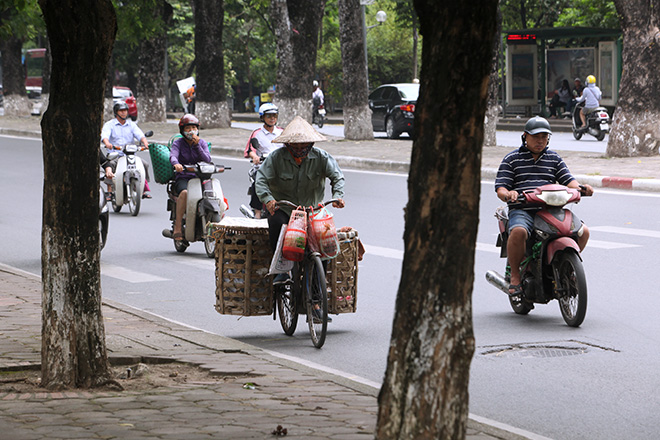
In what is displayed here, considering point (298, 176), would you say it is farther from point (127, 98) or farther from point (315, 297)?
point (127, 98)

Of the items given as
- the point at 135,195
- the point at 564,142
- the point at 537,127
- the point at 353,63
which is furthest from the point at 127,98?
the point at 537,127

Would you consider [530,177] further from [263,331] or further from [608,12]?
[608,12]

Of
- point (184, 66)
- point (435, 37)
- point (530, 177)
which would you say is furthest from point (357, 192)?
point (184, 66)

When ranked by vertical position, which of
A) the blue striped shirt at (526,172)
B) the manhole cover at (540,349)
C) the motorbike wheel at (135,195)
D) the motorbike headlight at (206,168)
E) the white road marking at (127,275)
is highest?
the blue striped shirt at (526,172)

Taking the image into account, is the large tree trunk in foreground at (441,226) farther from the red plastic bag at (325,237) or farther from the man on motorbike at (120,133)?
the man on motorbike at (120,133)

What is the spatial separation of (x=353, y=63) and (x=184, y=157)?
15.5m

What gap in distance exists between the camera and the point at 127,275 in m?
11.2

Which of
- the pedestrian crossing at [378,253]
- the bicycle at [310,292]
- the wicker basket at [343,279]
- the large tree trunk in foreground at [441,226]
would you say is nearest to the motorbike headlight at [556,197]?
the wicker basket at [343,279]

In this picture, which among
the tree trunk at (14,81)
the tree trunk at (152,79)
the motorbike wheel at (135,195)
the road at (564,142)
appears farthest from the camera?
the tree trunk at (14,81)

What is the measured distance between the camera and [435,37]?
13.0 feet

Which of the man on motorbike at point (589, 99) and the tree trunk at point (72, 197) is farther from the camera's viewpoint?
the man on motorbike at point (589, 99)

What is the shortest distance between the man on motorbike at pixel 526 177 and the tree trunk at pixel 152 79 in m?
31.0

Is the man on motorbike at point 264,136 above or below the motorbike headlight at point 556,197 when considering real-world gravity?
above

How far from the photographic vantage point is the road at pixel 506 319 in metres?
6.15
